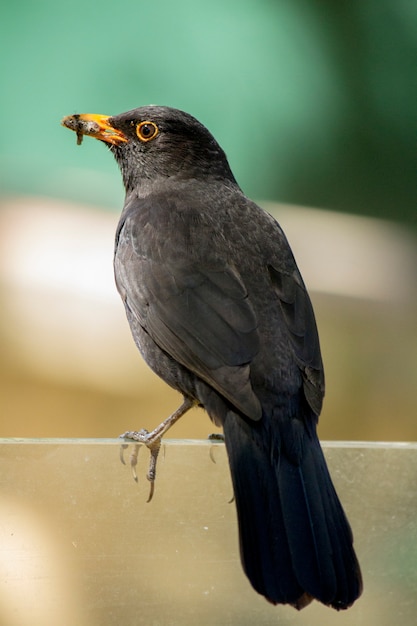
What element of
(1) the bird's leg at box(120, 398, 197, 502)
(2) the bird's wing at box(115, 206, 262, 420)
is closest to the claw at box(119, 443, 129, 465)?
(1) the bird's leg at box(120, 398, 197, 502)

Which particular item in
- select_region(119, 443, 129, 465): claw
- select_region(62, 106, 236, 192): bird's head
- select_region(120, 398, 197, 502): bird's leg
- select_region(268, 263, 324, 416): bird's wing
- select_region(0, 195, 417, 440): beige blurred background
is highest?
select_region(62, 106, 236, 192): bird's head

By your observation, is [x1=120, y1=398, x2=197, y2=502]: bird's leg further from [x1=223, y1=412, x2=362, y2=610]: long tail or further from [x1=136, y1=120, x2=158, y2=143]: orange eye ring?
[x1=136, y1=120, x2=158, y2=143]: orange eye ring

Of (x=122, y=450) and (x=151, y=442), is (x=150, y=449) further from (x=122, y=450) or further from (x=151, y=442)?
(x=122, y=450)

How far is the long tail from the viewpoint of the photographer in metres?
2.87

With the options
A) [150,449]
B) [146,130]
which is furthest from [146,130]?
[150,449]

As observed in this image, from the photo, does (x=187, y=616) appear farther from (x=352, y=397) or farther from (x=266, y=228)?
(x=352, y=397)

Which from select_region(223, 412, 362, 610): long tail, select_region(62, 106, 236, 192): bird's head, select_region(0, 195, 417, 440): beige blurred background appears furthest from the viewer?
select_region(0, 195, 417, 440): beige blurred background

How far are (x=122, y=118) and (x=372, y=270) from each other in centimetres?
290

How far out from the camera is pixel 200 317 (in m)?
3.38

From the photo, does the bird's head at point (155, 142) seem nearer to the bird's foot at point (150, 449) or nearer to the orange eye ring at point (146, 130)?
the orange eye ring at point (146, 130)

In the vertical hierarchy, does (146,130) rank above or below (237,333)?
above

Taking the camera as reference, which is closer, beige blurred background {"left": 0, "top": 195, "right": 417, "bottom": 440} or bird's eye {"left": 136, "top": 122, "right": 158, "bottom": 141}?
bird's eye {"left": 136, "top": 122, "right": 158, "bottom": 141}

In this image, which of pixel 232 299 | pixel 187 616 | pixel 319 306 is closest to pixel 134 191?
pixel 232 299

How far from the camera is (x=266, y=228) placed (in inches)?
152
